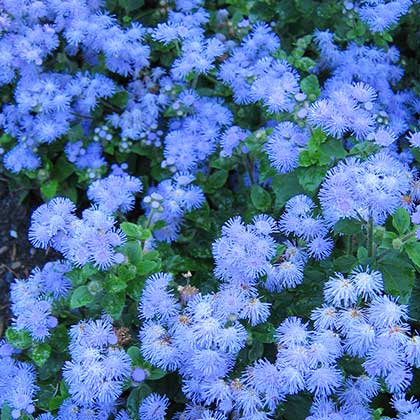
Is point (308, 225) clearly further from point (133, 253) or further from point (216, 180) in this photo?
point (216, 180)

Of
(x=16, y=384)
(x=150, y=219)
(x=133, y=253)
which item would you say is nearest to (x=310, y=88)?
(x=150, y=219)

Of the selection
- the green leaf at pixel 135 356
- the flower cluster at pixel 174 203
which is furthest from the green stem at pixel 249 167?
the green leaf at pixel 135 356

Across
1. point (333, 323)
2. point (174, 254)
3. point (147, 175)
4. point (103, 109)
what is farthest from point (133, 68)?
point (333, 323)

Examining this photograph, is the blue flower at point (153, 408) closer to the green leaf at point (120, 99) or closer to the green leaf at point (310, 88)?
the green leaf at point (310, 88)

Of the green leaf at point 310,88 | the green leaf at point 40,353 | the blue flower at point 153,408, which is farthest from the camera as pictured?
the green leaf at point 310,88

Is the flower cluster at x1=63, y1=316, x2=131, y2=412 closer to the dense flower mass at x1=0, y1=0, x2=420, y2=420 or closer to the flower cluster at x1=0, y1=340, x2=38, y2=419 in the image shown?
the dense flower mass at x1=0, y1=0, x2=420, y2=420

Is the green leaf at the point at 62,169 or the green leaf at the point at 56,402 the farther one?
the green leaf at the point at 62,169
